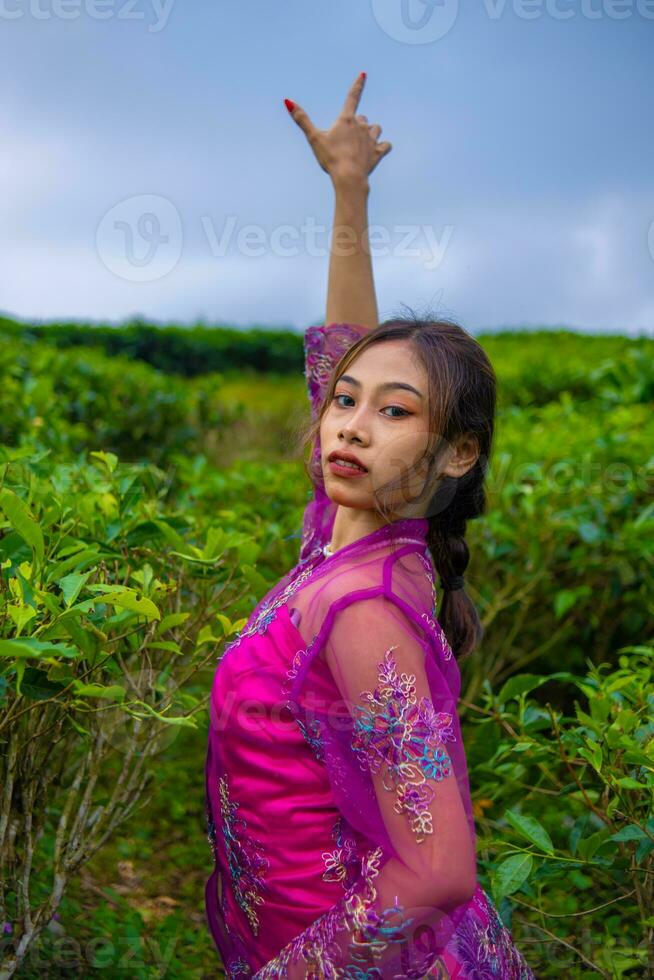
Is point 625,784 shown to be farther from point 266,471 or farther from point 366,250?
point 266,471

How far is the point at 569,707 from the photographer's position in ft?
13.5

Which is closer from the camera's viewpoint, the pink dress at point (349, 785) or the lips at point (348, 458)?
the pink dress at point (349, 785)

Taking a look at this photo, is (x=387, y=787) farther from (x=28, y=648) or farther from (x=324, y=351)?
(x=324, y=351)

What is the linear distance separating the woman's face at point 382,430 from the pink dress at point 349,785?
0.23ft

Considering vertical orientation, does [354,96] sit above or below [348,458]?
above

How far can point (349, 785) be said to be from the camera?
1.52m

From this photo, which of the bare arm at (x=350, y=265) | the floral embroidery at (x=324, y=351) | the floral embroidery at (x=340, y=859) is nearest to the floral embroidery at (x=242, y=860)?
the floral embroidery at (x=340, y=859)

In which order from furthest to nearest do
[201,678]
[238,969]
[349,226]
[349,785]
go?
[201,678] → [349,226] → [238,969] → [349,785]

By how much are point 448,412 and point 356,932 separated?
2.63 feet

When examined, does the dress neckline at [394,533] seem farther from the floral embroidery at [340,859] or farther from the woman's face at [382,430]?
the floral embroidery at [340,859]

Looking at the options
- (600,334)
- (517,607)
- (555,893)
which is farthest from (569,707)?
(600,334)

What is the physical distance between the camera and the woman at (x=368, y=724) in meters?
1.43

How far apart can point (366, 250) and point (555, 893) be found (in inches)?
80.6

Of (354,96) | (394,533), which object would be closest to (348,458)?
(394,533)
